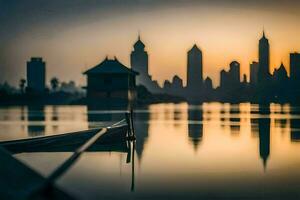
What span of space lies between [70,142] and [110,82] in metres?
67.3

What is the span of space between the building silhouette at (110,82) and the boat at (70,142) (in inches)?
2514

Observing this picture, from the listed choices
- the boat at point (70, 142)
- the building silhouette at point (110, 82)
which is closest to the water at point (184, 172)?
the boat at point (70, 142)

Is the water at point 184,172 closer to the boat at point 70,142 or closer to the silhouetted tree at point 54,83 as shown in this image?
the boat at point 70,142

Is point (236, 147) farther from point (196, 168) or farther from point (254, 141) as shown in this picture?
point (196, 168)

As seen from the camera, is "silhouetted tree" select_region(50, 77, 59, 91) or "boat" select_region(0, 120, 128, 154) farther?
"silhouetted tree" select_region(50, 77, 59, 91)

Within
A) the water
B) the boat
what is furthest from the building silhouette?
the water

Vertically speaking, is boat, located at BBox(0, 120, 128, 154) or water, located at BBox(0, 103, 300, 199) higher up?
boat, located at BBox(0, 120, 128, 154)

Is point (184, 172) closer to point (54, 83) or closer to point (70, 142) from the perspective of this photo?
point (70, 142)

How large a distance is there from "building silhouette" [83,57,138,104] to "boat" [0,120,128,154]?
6385 cm

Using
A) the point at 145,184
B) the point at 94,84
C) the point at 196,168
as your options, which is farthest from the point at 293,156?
the point at 94,84

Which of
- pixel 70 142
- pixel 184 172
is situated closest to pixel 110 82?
pixel 70 142

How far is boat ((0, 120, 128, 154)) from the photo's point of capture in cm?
1421

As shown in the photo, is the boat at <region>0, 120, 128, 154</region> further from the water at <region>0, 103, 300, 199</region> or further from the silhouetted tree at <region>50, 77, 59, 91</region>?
the silhouetted tree at <region>50, 77, 59, 91</region>

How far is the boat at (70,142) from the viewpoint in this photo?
14.2 metres
